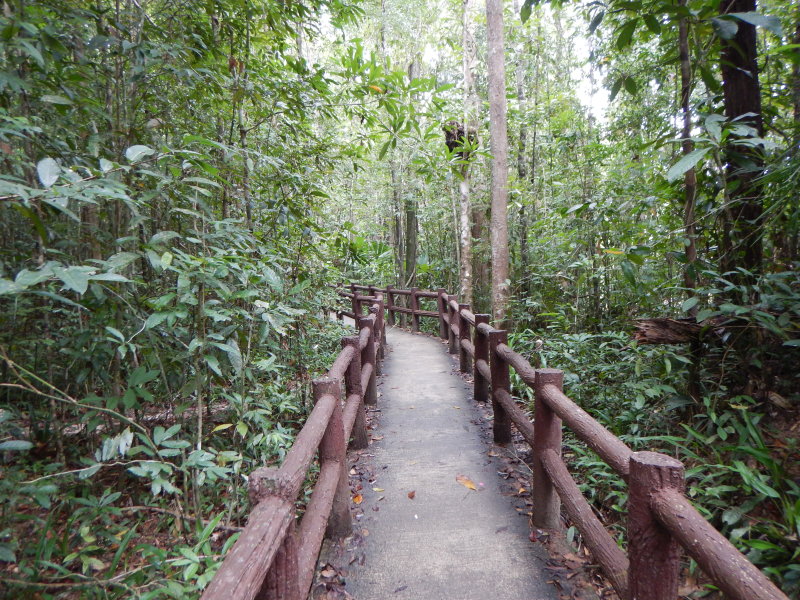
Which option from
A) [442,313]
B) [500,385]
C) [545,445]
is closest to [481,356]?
[500,385]

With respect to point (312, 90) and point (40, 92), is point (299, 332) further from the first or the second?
point (40, 92)

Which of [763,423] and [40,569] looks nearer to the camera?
[40,569]

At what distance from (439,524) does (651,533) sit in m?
1.55

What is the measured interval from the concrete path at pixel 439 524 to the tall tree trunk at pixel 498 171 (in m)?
2.71

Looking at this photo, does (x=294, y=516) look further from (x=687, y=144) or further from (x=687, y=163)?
(x=687, y=144)

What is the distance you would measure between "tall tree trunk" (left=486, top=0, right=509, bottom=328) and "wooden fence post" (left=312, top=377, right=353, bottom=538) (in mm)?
4797

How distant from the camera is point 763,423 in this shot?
2904 millimetres

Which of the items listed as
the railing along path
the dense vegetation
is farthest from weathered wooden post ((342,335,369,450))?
the dense vegetation

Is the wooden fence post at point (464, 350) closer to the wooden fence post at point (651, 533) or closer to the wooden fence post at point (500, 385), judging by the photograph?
the wooden fence post at point (500, 385)

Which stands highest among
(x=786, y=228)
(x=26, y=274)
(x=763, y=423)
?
(x=786, y=228)

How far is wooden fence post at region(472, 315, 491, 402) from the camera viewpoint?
4938 mm

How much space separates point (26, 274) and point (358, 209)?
15007 millimetres

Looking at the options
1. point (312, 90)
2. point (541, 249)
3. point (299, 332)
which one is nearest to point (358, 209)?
point (541, 249)

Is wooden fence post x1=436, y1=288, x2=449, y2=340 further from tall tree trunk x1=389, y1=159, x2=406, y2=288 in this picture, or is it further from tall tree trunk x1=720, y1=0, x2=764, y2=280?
tall tree trunk x1=720, y1=0, x2=764, y2=280
